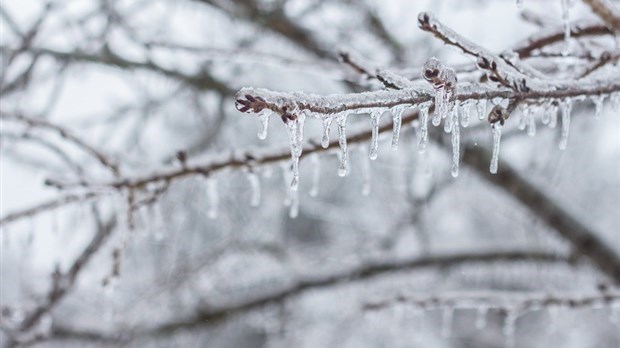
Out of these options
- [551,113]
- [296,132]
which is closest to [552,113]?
[551,113]

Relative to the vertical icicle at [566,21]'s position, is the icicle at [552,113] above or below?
below

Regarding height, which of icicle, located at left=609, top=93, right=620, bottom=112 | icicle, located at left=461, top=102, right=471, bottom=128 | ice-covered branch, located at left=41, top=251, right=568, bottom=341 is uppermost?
icicle, located at left=609, top=93, right=620, bottom=112

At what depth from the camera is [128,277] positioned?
15.8 feet

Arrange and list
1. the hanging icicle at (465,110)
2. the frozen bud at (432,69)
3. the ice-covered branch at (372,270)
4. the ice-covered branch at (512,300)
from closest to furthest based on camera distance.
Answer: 1. the frozen bud at (432,69)
2. the hanging icicle at (465,110)
3. the ice-covered branch at (512,300)
4. the ice-covered branch at (372,270)

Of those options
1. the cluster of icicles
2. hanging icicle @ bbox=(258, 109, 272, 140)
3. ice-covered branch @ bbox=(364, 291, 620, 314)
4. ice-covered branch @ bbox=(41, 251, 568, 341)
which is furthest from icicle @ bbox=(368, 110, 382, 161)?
ice-covered branch @ bbox=(41, 251, 568, 341)

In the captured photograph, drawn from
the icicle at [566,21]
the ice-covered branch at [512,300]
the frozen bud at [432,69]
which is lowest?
the ice-covered branch at [512,300]

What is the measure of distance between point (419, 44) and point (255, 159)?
2350 millimetres

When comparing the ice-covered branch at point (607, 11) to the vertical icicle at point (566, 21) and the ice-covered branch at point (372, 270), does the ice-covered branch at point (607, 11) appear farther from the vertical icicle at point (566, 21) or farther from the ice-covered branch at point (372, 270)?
the ice-covered branch at point (372, 270)

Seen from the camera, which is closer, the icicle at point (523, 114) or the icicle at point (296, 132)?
the icicle at point (296, 132)

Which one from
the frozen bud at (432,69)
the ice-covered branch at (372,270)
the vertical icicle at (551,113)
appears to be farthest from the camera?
the ice-covered branch at (372,270)

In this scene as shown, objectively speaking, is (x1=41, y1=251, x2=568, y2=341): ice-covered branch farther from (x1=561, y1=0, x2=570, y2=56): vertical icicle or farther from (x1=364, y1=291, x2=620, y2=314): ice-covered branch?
(x1=561, y1=0, x2=570, y2=56): vertical icicle

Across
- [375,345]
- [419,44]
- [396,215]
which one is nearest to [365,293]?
[396,215]

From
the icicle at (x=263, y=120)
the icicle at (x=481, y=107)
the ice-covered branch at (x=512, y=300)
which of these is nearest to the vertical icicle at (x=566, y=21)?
the icicle at (x=481, y=107)

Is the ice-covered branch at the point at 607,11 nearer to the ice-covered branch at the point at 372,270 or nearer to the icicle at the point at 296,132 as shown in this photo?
the icicle at the point at 296,132
